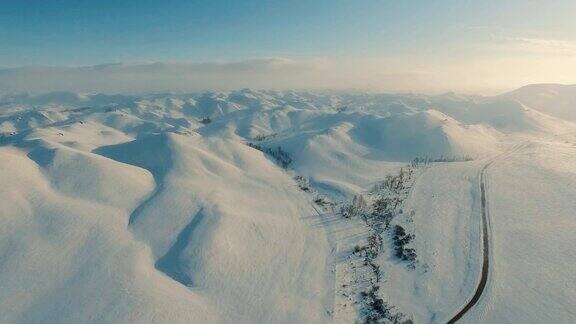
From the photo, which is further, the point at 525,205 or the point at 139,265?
the point at 525,205

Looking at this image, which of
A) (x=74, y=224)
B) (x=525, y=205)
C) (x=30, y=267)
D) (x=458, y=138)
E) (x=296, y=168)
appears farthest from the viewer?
(x=458, y=138)

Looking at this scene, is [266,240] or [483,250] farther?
[266,240]

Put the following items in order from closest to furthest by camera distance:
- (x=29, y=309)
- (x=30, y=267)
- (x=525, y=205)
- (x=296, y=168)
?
1. (x=29, y=309)
2. (x=30, y=267)
3. (x=525, y=205)
4. (x=296, y=168)

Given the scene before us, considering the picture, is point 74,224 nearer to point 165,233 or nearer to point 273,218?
point 165,233

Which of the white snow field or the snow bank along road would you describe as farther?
the snow bank along road

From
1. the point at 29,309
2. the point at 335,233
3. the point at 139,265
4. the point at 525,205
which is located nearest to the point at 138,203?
the point at 139,265

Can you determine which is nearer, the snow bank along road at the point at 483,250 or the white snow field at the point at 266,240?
the white snow field at the point at 266,240

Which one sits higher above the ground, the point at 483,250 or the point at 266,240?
the point at 483,250

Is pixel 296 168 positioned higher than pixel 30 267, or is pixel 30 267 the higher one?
pixel 30 267
